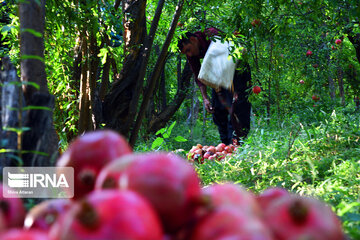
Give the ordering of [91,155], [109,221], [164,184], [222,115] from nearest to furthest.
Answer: [109,221] < [164,184] < [91,155] < [222,115]

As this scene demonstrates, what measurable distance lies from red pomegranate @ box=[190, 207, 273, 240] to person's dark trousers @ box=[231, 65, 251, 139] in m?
5.73

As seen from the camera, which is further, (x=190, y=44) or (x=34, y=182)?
(x=190, y=44)

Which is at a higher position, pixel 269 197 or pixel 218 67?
pixel 269 197

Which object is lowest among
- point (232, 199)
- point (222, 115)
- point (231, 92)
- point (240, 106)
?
point (222, 115)

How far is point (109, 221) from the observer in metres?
0.58

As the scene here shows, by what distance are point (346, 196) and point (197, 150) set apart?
12.2ft

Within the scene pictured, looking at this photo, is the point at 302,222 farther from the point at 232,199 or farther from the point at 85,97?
the point at 85,97

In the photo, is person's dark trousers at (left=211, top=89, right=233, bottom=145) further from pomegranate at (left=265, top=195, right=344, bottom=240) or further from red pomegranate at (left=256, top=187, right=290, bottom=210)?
pomegranate at (left=265, top=195, right=344, bottom=240)

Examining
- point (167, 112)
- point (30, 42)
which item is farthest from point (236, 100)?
point (30, 42)

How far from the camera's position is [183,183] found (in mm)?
706

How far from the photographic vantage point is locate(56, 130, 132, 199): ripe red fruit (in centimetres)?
84

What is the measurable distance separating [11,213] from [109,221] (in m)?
0.29

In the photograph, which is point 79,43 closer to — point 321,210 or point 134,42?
point 134,42

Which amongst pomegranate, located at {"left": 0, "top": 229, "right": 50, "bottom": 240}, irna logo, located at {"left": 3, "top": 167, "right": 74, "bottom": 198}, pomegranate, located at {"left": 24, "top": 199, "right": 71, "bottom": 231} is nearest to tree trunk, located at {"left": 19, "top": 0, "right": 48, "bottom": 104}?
irna logo, located at {"left": 3, "top": 167, "right": 74, "bottom": 198}
